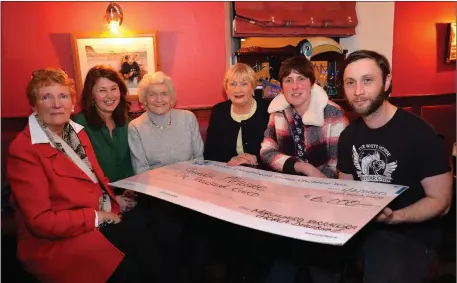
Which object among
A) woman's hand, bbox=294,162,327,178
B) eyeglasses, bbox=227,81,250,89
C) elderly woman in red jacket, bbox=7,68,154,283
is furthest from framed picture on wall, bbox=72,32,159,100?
woman's hand, bbox=294,162,327,178

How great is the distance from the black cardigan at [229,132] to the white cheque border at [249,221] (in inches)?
36.8

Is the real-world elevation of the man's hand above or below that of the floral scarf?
below

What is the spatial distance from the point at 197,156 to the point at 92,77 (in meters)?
0.87

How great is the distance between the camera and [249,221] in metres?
1.22

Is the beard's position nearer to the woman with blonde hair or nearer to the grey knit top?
the woman with blonde hair

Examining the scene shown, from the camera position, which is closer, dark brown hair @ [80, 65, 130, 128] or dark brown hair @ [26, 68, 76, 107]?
dark brown hair @ [26, 68, 76, 107]

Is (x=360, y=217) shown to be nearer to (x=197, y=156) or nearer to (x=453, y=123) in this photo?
(x=197, y=156)

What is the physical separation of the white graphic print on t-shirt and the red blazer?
1179mm

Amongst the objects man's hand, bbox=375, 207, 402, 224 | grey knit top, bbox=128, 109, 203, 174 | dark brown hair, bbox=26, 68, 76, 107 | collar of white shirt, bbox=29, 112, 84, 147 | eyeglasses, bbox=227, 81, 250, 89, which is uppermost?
dark brown hair, bbox=26, 68, 76, 107

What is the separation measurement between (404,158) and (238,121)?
1.26 m

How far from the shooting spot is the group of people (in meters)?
1.43

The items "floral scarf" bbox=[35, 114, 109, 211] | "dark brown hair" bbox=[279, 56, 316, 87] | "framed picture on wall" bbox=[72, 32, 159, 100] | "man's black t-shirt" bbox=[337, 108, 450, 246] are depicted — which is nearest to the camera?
"man's black t-shirt" bbox=[337, 108, 450, 246]

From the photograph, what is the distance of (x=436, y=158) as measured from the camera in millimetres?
1399

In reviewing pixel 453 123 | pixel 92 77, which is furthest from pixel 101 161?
pixel 453 123
